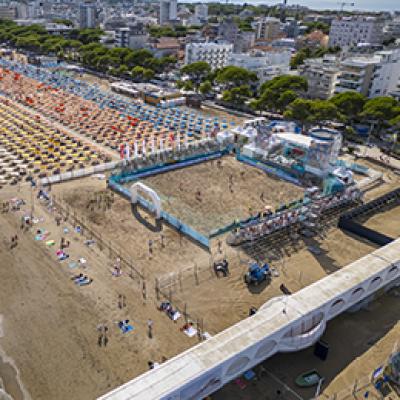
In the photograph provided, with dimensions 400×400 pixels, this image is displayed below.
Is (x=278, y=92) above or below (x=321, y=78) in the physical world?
below

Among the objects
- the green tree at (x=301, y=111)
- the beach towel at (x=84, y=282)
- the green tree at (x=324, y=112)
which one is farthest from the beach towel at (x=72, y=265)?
the green tree at (x=301, y=111)

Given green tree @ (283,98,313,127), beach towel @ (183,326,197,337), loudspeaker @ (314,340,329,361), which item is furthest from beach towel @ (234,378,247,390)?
green tree @ (283,98,313,127)

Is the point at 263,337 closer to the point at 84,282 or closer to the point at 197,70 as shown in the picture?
the point at 84,282

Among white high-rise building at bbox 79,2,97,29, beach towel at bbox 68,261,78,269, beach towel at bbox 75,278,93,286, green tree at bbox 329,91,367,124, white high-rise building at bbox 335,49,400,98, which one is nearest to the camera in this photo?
beach towel at bbox 75,278,93,286

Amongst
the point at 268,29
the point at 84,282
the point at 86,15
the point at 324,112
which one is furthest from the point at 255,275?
the point at 86,15

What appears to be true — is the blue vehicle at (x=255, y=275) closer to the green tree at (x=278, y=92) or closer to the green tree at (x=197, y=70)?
the green tree at (x=278, y=92)

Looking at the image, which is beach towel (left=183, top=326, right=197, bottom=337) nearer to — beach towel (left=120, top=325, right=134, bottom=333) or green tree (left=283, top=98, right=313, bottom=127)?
beach towel (left=120, top=325, right=134, bottom=333)
